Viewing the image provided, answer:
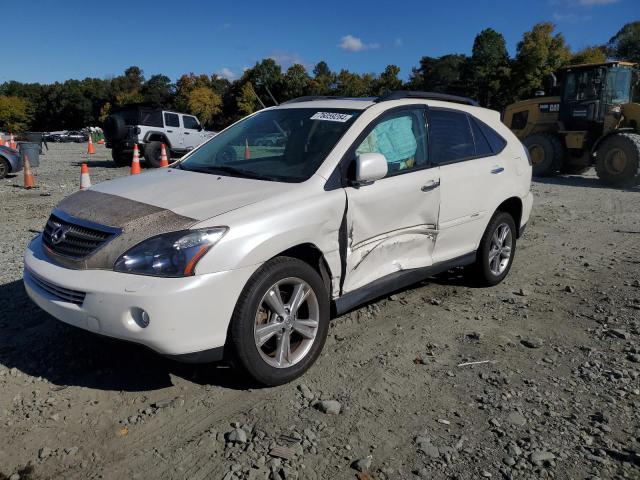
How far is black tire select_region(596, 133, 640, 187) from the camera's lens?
496 inches

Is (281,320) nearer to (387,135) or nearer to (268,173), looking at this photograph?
(268,173)

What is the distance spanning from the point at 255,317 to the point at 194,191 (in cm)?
95

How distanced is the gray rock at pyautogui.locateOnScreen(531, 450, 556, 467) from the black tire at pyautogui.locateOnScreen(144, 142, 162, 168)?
15863 millimetres

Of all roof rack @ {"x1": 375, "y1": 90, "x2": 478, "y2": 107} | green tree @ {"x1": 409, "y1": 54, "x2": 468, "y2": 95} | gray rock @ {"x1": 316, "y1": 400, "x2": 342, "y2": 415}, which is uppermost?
green tree @ {"x1": 409, "y1": 54, "x2": 468, "y2": 95}

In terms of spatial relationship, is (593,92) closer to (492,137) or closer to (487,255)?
(492,137)

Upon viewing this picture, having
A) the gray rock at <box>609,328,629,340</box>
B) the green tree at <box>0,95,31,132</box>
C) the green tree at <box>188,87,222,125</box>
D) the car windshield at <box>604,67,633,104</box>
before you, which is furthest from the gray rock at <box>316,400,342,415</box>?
the green tree at <box>0,95,31,132</box>

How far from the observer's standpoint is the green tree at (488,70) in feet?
155

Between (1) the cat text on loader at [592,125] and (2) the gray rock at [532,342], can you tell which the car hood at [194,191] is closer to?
(2) the gray rock at [532,342]

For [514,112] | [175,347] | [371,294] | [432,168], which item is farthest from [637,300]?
[514,112]

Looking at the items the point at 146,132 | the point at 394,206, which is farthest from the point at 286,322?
the point at 146,132

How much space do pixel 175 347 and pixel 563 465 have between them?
199cm

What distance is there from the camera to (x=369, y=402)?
3129 millimetres

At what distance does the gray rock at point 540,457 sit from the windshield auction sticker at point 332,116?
245cm

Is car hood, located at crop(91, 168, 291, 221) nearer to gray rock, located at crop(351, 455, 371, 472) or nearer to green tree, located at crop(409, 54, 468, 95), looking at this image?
gray rock, located at crop(351, 455, 371, 472)
